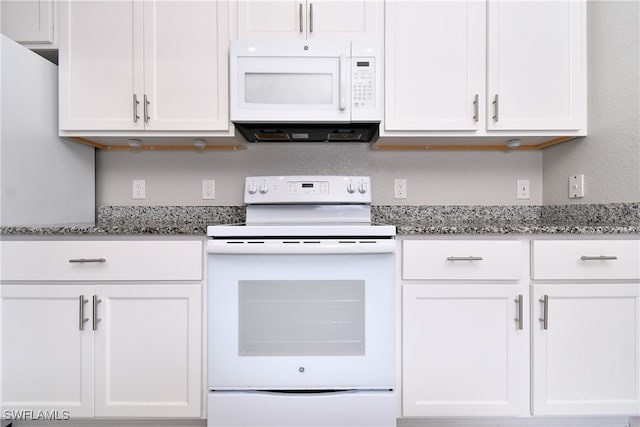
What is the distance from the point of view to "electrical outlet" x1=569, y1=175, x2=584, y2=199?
1709 millimetres

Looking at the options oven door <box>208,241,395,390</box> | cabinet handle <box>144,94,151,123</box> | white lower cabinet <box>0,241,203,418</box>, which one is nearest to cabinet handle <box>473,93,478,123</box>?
oven door <box>208,241,395,390</box>

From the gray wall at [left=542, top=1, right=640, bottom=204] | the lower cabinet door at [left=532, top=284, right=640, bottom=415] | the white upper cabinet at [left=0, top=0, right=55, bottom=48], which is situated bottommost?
the lower cabinet door at [left=532, top=284, right=640, bottom=415]

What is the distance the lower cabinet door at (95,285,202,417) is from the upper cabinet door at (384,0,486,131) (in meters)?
1.22

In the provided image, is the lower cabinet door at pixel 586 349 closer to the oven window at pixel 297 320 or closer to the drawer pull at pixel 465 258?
the drawer pull at pixel 465 258

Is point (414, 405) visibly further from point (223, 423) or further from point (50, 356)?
point (50, 356)

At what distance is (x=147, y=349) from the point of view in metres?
1.36

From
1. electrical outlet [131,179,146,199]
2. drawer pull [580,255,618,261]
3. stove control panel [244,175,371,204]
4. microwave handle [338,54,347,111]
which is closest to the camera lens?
drawer pull [580,255,618,261]

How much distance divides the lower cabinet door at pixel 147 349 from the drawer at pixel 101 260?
0.18ft

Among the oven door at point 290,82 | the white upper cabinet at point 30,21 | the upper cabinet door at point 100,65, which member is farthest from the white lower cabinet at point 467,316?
the white upper cabinet at point 30,21

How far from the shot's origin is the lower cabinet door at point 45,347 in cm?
134

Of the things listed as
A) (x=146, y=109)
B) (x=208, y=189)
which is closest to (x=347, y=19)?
(x=146, y=109)

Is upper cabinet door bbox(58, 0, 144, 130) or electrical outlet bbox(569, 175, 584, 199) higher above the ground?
upper cabinet door bbox(58, 0, 144, 130)

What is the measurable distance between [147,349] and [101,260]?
382mm

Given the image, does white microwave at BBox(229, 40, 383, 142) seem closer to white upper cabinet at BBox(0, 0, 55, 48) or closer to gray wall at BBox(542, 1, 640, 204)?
white upper cabinet at BBox(0, 0, 55, 48)
